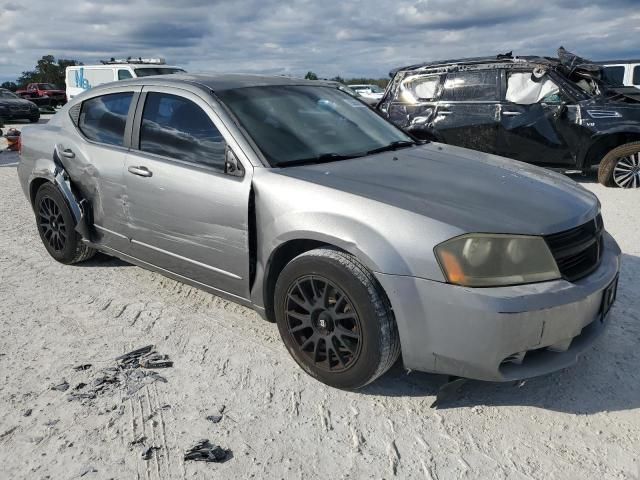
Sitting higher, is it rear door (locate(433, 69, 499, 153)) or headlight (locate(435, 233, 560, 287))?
rear door (locate(433, 69, 499, 153))

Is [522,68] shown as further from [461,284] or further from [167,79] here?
[461,284]

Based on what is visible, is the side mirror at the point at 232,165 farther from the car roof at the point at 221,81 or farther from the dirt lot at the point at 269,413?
the dirt lot at the point at 269,413

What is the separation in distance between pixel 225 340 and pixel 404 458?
4.81 ft

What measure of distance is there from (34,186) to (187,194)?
230 centimetres

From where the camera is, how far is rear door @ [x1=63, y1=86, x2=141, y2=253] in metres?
3.92

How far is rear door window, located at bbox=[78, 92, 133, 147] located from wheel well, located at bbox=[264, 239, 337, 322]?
5.39 ft

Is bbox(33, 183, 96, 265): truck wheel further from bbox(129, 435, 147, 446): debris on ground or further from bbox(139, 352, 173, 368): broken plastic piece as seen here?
bbox(129, 435, 147, 446): debris on ground

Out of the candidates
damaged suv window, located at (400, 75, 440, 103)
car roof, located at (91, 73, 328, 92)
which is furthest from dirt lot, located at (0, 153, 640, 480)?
damaged suv window, located at (400, 75, 440, 103)

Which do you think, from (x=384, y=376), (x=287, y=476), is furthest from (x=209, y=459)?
(x=384, y=376)

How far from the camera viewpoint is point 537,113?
8023 mm

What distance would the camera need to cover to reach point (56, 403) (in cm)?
282

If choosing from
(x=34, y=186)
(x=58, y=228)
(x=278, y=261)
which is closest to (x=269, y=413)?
(x=278, y=261)

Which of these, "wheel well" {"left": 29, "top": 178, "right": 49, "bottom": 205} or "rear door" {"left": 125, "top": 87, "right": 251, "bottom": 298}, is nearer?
"rear door" {"left": 125, "top": 87, "right": 251, "bottom": 298}

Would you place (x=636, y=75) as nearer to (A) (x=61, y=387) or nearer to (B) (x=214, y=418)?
(B) (x=214, y=418)
